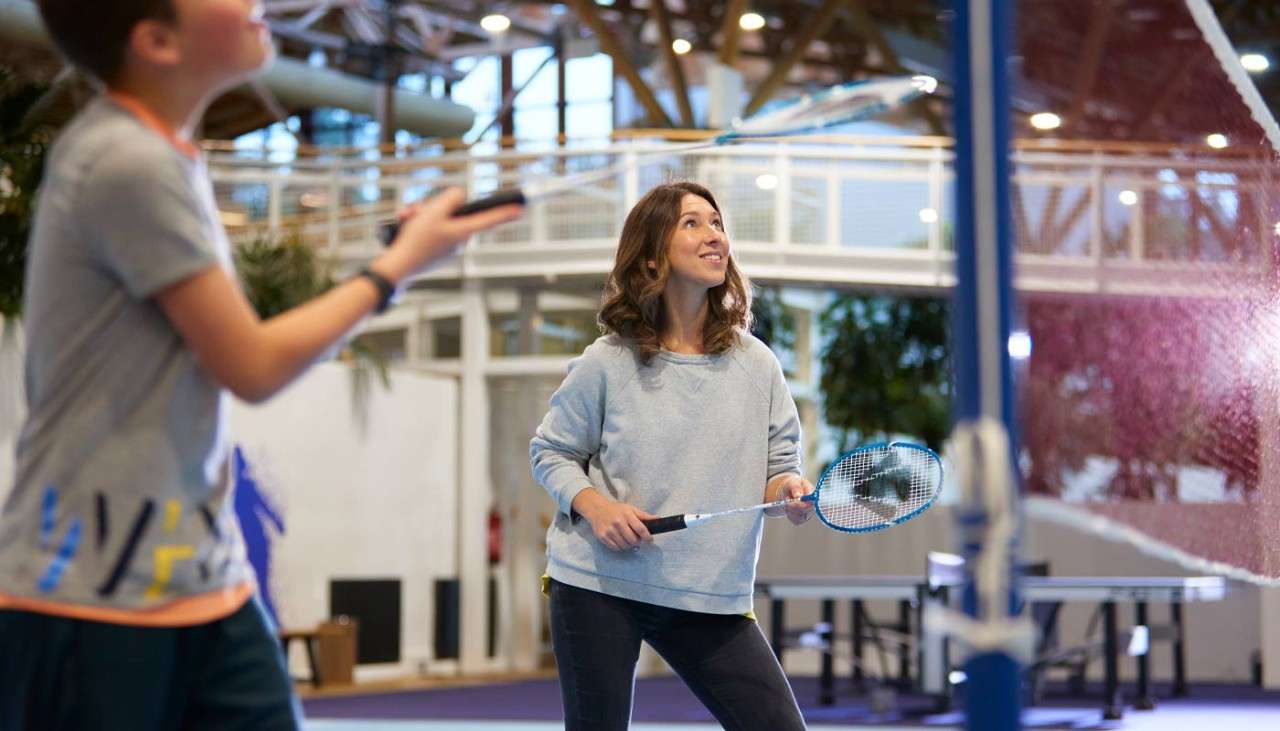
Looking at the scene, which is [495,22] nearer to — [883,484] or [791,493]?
[883,484]

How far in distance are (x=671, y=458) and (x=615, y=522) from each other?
0.70 feet

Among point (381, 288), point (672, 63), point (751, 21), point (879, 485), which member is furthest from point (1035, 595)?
point (751, 21)

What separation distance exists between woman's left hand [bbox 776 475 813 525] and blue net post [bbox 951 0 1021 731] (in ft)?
4.83

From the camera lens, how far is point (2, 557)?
1.70 m

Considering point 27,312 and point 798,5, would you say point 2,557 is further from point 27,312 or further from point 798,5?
point 798,5

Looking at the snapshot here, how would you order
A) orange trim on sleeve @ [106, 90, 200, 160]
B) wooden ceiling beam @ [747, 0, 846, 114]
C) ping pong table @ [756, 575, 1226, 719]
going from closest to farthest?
1. orange trim on sleeve @ [106, 90, 200, 160]
2. ping pong table @ [756, 575, 1226, 719]
3. wooden ceiling beam @ [747, 0, 846, 114]

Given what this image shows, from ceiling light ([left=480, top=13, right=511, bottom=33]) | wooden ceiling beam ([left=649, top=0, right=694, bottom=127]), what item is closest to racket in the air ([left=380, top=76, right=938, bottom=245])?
wooden ceiling beam ([left=649, top=0, right=694, bottom=127])

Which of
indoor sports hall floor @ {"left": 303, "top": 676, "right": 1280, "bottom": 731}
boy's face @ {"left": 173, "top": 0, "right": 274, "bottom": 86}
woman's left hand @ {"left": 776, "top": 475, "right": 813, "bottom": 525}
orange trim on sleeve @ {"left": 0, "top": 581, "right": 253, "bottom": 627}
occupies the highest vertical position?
boy's face @ {"left": 173, "top": 0, "right": 274, "bottom": 86}

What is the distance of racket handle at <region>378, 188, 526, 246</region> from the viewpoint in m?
1.90

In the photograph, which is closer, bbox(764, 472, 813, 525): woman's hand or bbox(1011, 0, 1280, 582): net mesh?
bbox(764, 472, 813, 525): woman's hand

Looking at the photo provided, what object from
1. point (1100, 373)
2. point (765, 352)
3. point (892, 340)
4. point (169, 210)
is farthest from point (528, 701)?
point (169, 210)

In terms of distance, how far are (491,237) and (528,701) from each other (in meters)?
5.21

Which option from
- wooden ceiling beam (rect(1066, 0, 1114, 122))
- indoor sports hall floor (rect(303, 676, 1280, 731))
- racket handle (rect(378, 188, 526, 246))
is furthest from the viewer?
indoor sports hall floor (rect(303, 676, 1280, 731))

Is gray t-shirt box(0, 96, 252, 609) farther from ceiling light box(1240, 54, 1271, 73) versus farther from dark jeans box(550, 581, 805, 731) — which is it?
ceiling light box(1240, 54, 1271, 73)
